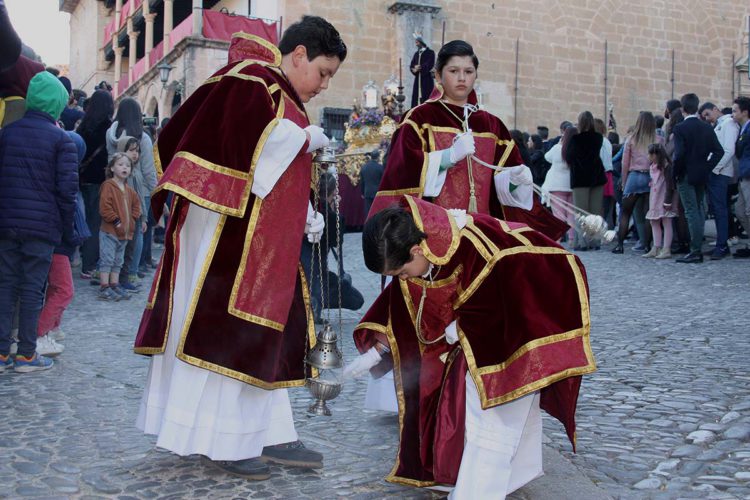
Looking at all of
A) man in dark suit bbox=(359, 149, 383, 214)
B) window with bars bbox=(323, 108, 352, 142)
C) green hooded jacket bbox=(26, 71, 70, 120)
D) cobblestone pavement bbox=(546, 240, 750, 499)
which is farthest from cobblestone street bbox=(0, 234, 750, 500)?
window with bars bbox=(323, 108, 352, 142)

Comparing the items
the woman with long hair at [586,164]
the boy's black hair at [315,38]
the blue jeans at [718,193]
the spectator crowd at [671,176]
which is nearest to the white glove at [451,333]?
the boy's black hair at [315,38]

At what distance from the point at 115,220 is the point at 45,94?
2.77 m

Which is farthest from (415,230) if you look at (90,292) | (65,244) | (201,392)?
(90,292)

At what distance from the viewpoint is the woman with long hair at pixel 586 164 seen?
1179cm

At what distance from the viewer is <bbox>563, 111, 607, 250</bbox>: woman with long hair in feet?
38.7

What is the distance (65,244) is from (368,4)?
18.4 m

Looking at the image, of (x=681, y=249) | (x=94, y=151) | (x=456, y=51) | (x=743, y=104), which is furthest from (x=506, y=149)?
(x=681, y=249)

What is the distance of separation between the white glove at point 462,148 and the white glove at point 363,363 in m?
1.38

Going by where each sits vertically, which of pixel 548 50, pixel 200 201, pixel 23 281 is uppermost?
pixel 548 50

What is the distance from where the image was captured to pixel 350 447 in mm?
4242

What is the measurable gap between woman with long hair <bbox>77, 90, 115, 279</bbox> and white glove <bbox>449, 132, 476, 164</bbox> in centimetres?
580

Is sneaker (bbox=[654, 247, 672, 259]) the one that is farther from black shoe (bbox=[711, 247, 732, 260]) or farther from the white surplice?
the white surplice

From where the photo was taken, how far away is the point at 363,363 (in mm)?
3740

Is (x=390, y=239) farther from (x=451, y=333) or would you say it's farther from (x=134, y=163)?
(x=134, y=163)
